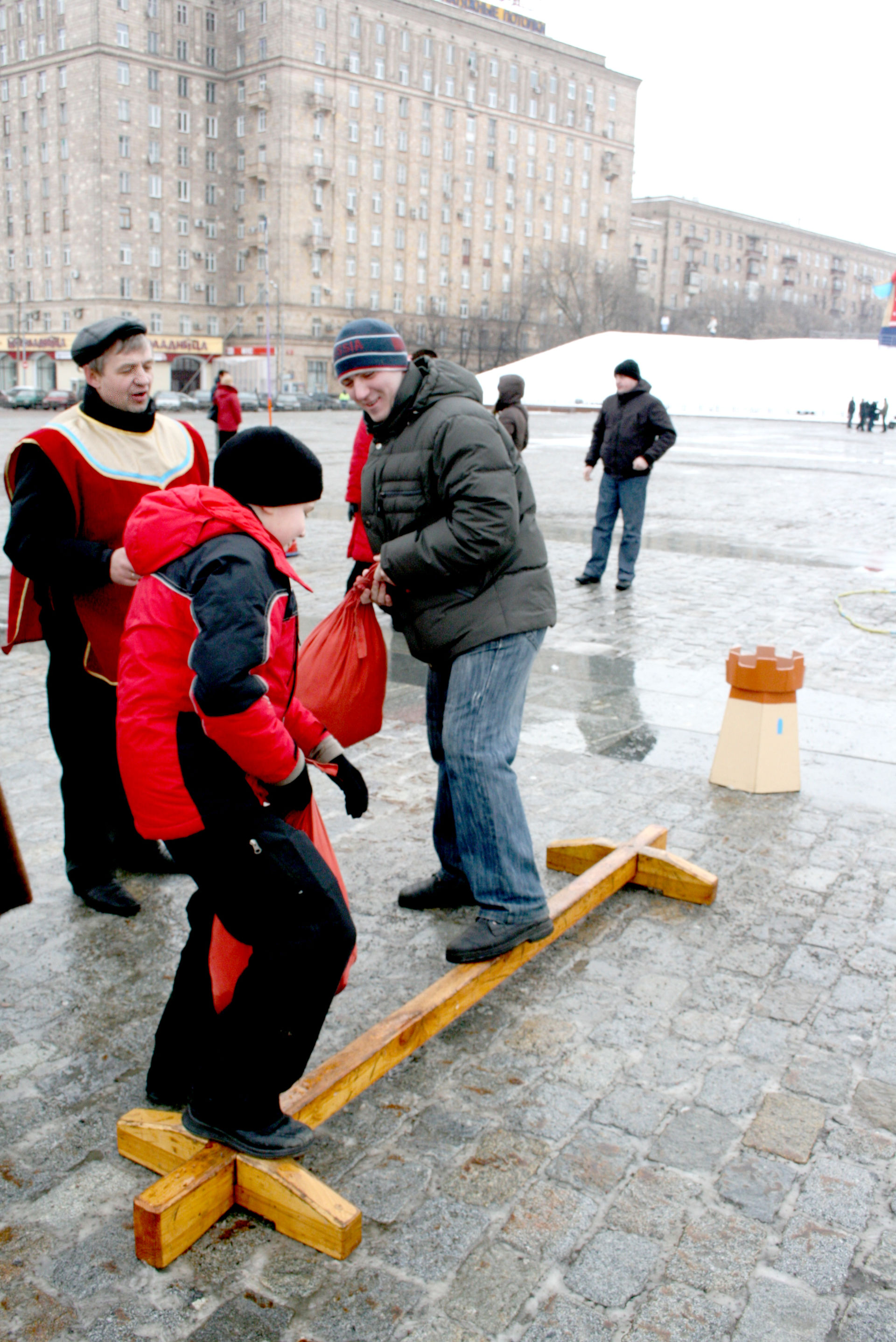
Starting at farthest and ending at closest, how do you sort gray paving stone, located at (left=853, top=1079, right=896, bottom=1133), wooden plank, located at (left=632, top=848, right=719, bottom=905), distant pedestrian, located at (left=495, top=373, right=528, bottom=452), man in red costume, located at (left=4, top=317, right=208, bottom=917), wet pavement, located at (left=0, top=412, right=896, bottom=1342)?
1. distant pedestrian, located at (left=495, top=373, right=528, bottom=452)
2. wooden plank, located at (left=632, top=848, right=719, bottom=905)
3. man in red costume, located at (left=4, top=317, right=208, bottom=917)
4. gray paving stone, located at (left=853, top=1079, right=896, bottom=1133)
5. wet pavement, located at (left=0, top=412, right=896, bottom=1342)

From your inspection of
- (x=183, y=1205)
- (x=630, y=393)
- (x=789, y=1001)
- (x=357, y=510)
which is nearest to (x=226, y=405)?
(x=630, y=393)

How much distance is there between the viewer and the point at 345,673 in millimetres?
3355

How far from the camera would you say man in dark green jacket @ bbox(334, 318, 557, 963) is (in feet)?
10.9

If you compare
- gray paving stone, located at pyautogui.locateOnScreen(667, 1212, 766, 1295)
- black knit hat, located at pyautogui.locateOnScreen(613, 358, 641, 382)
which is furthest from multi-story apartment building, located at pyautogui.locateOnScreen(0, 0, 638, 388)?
gray paving stone, located at pyautogui.locateOnScreen(667, 1212, 766, 1295)

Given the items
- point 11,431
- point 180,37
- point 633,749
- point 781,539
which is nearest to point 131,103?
point 180,37

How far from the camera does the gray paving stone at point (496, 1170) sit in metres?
2.62

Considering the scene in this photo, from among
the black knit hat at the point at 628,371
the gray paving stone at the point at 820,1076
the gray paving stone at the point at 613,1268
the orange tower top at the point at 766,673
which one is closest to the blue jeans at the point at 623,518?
the black knit hat at the point at 628,371

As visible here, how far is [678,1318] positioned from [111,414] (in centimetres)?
307

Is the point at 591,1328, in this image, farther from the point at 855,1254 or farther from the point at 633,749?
the point at 633,749

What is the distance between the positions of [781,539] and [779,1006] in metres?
11.1

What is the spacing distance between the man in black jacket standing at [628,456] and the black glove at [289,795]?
7.70 meters

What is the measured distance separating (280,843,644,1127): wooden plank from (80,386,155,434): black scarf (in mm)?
2070

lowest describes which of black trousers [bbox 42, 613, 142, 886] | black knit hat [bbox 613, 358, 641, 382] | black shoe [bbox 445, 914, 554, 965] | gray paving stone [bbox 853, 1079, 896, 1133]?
gray paving stone [bbox 853, 1079, 896, 1133]

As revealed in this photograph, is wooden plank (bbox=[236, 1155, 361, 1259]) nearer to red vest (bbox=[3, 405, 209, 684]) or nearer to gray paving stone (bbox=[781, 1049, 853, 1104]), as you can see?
gray paving stone (bbox=[781, 1049, 853, 1104])
